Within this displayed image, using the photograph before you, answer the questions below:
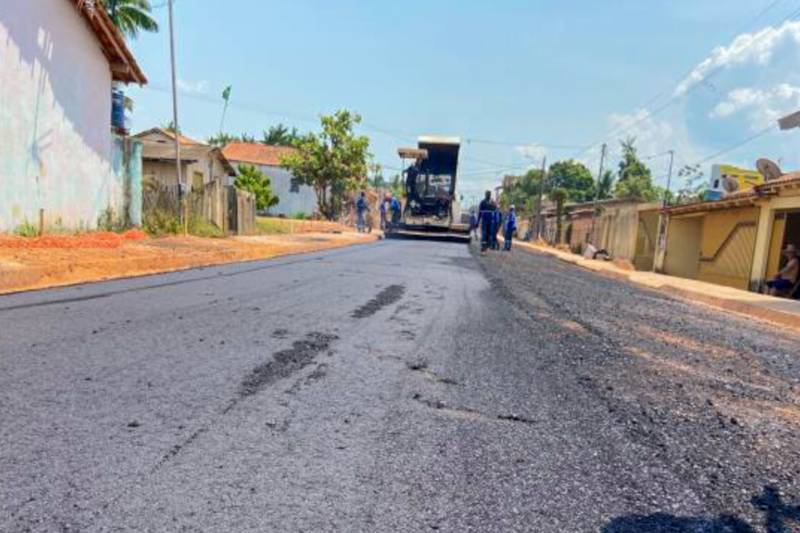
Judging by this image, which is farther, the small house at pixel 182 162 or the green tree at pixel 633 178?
the green tree at pixel 633 178

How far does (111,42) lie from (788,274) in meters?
15.9

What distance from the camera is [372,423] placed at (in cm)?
312

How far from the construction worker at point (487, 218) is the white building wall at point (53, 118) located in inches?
425

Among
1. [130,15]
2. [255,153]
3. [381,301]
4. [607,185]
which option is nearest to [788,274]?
[381,301]

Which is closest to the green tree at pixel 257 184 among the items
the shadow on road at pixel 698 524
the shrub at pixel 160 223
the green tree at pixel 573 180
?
the shrub at pixel 160 223

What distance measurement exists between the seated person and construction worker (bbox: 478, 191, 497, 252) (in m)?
8.09

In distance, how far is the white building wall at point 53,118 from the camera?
10.1m

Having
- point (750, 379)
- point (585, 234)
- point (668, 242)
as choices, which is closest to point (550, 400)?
point (750, 379)

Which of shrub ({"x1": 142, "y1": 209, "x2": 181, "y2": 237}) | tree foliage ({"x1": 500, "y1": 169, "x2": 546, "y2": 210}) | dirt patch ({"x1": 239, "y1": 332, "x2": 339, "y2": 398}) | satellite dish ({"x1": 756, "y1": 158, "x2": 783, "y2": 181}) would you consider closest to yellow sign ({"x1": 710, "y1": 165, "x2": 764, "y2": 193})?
satellite dish ({"x1": 756, "y1": 158, "x2": 783, "y2": 181})

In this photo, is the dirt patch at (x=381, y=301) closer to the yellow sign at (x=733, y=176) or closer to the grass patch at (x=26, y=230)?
the grass patch at (x=26, y=230)

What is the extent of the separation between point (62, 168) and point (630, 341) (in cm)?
1085

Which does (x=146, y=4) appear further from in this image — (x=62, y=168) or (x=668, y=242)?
(x=668, y=242)

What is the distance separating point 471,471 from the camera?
264cm

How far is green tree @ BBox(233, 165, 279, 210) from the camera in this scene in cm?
3534
